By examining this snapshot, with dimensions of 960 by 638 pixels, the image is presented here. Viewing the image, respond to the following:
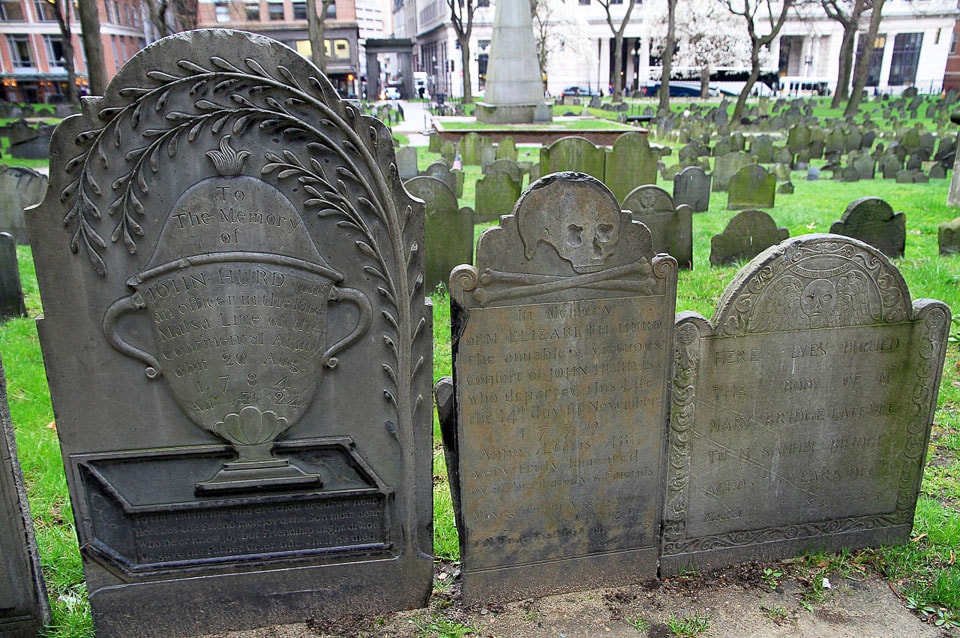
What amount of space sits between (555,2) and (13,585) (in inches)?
A: 2550

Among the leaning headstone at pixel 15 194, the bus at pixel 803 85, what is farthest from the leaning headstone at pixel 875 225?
the bus at pixel 803 85

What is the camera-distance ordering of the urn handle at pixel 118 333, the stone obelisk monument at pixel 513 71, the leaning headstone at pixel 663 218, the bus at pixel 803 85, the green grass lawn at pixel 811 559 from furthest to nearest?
the bus at pixel 803 85
the stone obelisk monument at pixel 513 71
the leaning headstone at pixel 663 218
the green grass lawn at pixel 811 559
the urn handle at pixel 118 333

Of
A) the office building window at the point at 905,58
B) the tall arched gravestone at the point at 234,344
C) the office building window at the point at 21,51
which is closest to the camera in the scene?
the tall arched gravestone at the point at 234,344

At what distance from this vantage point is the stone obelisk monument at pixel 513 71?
23.3 meters

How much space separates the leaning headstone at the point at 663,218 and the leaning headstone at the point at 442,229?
199cm

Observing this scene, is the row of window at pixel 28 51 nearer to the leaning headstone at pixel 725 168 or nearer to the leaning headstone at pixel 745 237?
the leaning headstone at pixel 725 168

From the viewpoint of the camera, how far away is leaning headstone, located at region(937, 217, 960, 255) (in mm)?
9172

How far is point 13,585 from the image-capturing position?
3135 mm

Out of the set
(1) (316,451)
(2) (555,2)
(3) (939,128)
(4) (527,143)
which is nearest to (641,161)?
(4) (527,143)

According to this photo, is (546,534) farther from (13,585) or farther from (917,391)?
(13,585)

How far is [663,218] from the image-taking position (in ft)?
28.3

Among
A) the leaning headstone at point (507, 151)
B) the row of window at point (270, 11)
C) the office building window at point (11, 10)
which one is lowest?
the leaning headstone at point (507, 151)

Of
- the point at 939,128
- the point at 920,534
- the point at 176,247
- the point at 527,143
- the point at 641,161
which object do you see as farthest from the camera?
the point at 939,128

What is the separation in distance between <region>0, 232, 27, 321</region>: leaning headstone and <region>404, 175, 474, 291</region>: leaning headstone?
13.3 ft
